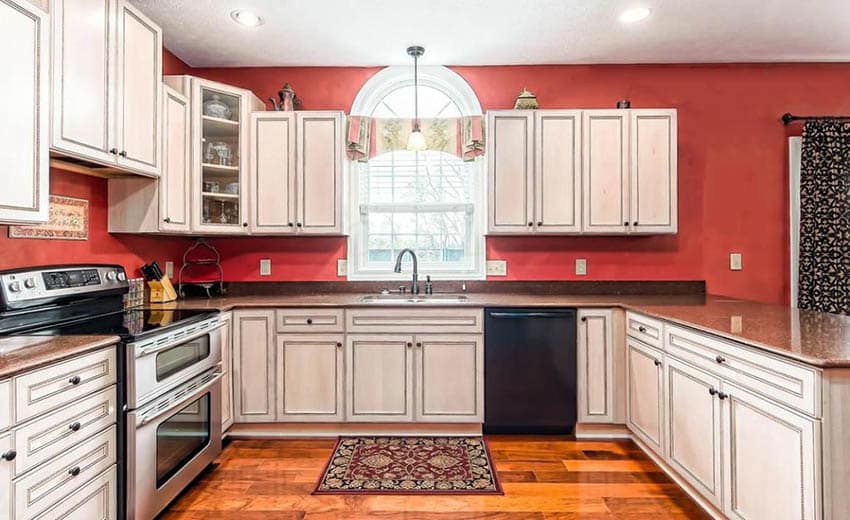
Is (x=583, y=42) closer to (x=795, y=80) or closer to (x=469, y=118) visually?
(x=469, y=118)

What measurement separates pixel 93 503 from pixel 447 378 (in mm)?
1794

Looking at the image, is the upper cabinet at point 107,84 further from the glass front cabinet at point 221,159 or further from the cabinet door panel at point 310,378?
the cabinet door panel at point 310,378

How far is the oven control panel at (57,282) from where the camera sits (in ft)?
6.02

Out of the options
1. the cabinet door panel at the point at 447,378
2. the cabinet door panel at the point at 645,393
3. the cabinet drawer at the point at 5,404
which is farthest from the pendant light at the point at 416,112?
the cabinet drawer at the point at 5,404

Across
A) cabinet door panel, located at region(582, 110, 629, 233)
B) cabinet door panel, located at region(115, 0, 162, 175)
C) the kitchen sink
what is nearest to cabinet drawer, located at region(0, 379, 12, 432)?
cabinet door panel, located at region(115, 0, 162, 175)

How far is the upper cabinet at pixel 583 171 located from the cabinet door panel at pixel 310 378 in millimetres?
1364

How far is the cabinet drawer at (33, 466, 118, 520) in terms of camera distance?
4.90 feet

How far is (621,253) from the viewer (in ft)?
11.0

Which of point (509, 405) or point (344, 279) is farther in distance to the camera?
point (344, 279)

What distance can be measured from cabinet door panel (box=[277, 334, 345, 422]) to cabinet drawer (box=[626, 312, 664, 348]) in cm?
175

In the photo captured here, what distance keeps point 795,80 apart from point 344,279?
3.61m

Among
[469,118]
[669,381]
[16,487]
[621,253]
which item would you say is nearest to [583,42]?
[469,118]

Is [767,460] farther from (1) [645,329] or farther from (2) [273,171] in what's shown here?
(2) [273,171]

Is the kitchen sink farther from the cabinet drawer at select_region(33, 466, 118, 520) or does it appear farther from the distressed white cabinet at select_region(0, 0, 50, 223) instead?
the distressed white cabinet at select_region(0, 0, 50, 223)
